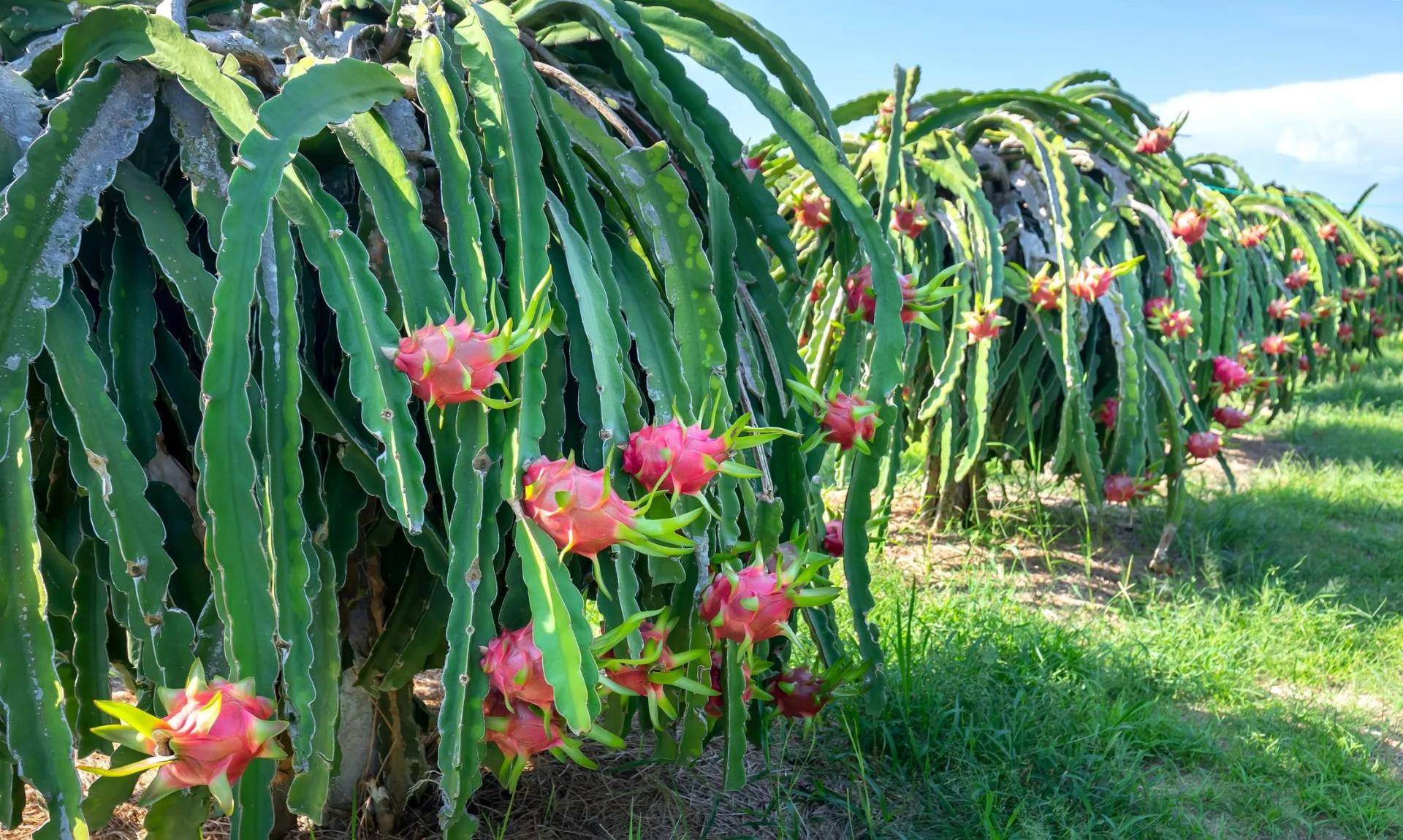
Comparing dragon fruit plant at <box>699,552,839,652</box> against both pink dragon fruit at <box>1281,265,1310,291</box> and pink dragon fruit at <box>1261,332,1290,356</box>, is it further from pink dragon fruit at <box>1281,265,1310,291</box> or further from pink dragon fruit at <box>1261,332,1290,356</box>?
pink dragon fruit at <box>1281,265,1310,291</box>

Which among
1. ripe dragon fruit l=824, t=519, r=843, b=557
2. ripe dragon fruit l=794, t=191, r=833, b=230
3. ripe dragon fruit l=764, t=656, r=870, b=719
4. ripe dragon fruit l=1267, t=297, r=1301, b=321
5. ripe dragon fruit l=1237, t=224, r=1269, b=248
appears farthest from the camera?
ripe dragon fruit l=1267, t=297, r=1301, b=321

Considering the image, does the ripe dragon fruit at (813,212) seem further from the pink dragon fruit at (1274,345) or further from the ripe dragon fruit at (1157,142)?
the pink dragon fruit at (1274,345)

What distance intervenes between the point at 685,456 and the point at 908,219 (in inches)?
82.7

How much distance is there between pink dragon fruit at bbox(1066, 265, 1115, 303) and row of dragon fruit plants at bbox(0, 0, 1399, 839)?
4.28ft

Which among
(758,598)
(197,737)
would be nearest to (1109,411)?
(758,598)

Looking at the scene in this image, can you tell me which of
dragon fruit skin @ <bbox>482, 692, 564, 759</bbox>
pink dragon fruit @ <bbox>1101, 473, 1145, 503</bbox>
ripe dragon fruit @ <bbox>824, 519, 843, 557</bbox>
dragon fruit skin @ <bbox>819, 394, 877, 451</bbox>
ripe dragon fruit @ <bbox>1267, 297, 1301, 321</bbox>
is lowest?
pink dragon fruit @ <bbox>1101, 473, 1145, 503</bbox>

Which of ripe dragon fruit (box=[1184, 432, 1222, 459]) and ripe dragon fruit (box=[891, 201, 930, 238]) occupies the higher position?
ripe dragon fruit (box=[891, 201, 930, 238])

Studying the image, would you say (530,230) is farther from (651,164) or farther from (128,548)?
(128,548)

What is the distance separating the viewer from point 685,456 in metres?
0.96

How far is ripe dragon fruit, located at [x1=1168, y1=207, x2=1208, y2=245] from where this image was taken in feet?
10.0

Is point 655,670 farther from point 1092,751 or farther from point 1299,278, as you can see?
point 1299,278

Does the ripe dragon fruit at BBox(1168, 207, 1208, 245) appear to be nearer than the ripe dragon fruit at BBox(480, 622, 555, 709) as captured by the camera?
No

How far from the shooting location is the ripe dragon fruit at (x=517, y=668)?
3.05ft

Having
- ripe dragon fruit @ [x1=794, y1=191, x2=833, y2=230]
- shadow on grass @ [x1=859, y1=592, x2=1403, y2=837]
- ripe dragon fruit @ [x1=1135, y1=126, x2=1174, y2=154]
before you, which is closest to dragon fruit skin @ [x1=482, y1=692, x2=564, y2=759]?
shadow on grass @ [x1=859, y1=592, x2=1403, y2=837]
